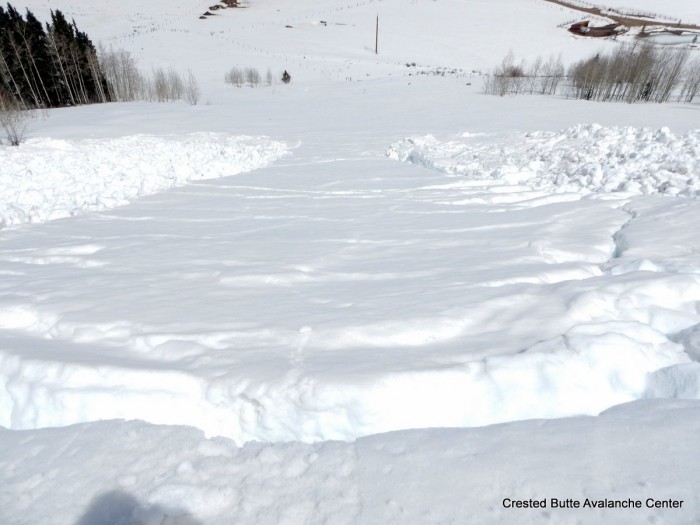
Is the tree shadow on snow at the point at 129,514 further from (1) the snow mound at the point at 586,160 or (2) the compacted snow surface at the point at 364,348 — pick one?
(1) the snow mound at the point at 586,160

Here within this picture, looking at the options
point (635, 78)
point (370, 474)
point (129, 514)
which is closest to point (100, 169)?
point (129, 514)

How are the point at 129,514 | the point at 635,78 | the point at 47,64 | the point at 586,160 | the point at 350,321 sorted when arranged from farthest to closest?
the point at 47,64
the point at 635,78
the point at 586,160
the point at 350,321
the point at 129,514

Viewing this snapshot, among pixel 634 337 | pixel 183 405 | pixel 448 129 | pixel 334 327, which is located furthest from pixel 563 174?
pixel 448 129

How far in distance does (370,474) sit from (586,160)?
18.7 ft

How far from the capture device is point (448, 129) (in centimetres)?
1133

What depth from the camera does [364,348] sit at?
6.47 feet

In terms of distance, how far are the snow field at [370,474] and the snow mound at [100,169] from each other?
4637mm

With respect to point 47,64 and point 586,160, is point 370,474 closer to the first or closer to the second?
point 586,160

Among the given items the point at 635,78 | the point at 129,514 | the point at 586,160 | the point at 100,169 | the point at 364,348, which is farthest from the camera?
the point at 635,78

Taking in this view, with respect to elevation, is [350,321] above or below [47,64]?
below

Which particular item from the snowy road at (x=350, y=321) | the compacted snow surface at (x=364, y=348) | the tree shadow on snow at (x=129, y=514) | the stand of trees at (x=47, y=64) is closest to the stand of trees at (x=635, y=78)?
the compacted snow surface at (x=364, y=348)

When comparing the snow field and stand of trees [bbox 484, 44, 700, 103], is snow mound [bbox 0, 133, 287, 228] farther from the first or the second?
stand of trees [bbox 484, 44, 700, 103]

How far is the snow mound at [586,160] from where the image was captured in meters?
4.39

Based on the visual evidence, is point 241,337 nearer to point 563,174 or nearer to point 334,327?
point 334,327
